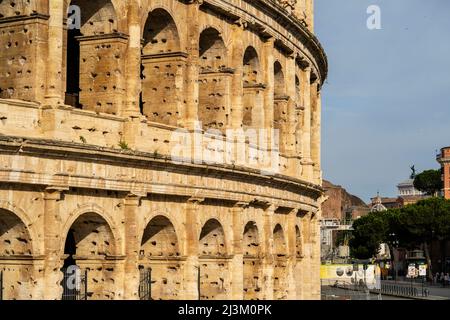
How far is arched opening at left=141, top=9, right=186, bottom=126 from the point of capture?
28.4 metres

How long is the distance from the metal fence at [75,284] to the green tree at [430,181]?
99997mm

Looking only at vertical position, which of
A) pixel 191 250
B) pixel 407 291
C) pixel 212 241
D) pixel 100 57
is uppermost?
pixel 100 57

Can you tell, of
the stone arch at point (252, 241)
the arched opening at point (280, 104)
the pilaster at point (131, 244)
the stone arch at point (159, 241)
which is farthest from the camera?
the arched opening at point (280, 104)

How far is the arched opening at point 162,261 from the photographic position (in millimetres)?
28016

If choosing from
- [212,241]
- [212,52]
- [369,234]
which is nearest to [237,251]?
[212,241]

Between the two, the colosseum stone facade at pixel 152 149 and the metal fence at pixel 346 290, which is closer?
the colosseum stone facade at pixel 152 149

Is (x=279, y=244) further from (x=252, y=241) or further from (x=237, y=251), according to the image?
(x=237, y=251)

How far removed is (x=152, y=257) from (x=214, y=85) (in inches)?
223

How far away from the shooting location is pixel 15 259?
23453mm

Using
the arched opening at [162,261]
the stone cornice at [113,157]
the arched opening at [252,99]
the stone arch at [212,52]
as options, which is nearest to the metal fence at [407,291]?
the arched opening at [252,99]

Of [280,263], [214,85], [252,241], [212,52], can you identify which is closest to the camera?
[214,85]

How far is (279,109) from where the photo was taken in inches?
1428

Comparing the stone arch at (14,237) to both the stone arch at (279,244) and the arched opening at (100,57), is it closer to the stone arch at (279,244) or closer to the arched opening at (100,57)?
the arched opening at (100,57)

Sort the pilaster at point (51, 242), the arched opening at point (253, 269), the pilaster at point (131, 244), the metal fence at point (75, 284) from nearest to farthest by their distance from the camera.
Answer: the pilaster at point (51, 242)
the metal fence at point (75, 284)
the pilaster at point (131, 244)
the arched opening at point (253, 269)
